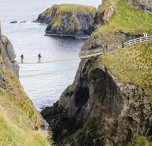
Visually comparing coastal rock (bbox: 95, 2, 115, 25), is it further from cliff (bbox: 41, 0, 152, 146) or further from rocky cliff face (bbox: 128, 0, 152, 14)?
rocky cliff face (bbox: 128, 0, 152, 14)

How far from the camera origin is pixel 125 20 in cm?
5828

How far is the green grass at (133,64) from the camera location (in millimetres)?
41750

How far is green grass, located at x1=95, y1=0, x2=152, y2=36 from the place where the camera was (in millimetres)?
53594

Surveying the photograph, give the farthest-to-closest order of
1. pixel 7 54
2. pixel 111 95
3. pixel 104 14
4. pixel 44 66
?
pixel 44 66
pixel 104 14
pixel 7 54
pixel 111 95

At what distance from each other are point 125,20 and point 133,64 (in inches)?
620

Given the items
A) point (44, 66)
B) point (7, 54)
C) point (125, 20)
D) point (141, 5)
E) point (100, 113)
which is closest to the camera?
point (7, 54)

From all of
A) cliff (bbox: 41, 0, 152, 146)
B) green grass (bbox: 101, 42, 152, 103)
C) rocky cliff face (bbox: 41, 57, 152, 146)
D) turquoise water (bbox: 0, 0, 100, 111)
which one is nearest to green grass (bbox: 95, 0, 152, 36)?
cliff (bbox: 41, 0, 152, 146)

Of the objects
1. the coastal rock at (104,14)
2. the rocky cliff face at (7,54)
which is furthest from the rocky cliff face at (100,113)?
the rocky cliff face at (7,54)

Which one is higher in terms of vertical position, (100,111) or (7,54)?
(7,54)

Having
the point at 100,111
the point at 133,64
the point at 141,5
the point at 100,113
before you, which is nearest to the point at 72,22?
the point at 141,5

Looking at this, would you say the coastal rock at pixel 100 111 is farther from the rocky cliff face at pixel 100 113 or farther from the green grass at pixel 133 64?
the green grass at pixel 133 64

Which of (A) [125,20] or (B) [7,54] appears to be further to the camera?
(A) [125,20]

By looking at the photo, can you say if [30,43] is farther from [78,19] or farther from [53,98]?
[53,98]

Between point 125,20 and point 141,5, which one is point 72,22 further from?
point 125,20
